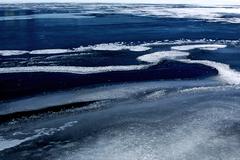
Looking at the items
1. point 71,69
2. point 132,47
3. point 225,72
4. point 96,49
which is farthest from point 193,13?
point 71,69

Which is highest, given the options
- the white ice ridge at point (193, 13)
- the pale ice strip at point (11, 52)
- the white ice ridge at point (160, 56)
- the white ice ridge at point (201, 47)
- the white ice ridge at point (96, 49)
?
the pale ice strip at point (11, 52)

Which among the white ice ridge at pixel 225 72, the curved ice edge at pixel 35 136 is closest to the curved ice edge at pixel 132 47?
the white ice ridge at pixel 225 72

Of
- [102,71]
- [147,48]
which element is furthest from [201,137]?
[147,48]

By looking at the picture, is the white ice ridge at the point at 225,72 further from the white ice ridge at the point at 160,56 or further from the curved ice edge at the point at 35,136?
the curved ice edge at the point at 35,136

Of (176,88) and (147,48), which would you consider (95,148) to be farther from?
(147,48)

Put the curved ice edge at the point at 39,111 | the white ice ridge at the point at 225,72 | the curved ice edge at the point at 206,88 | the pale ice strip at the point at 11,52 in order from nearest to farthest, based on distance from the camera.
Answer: the curved ice edge at the point at 39,111 < the curved ice edge at the point at 206,88 < the white ice ridge at the point at 225,72 < the pale ice strip at the point at 11,52

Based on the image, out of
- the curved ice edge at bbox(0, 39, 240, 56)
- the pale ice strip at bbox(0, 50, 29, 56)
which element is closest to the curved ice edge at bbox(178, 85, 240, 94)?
the curved ice edge at bbox(0, 39, 240, 56)
